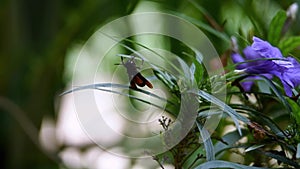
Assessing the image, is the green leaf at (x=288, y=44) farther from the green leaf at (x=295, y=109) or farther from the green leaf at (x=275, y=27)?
the green leaf at (x=295, y=109)

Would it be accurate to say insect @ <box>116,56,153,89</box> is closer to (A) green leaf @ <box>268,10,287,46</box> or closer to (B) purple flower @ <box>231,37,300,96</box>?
(B) purple flower @ <box>231,37,300,96</box>

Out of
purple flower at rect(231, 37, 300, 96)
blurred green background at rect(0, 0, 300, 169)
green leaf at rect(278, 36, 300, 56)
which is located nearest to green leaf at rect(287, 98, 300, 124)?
purple flower at rect(231, 37, 300, 96)

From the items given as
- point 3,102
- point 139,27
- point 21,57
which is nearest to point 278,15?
point 139,27

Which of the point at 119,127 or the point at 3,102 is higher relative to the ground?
the point at 3,102

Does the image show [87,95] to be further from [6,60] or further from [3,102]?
[6,60]

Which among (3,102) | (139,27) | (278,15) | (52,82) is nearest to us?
(278,15)

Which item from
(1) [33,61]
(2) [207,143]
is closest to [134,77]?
(2) [207,143]

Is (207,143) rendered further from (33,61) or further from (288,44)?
Result: (33,61)

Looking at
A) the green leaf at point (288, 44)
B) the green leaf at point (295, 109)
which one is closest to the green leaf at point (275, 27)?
the green leaf at point (288, 44)
